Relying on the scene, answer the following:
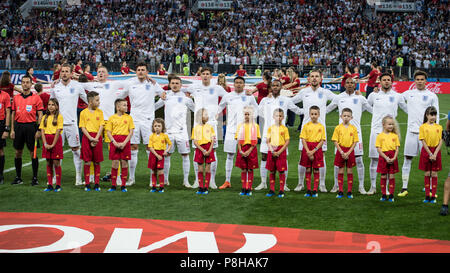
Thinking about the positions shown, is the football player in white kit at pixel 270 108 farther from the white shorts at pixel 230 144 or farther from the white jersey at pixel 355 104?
the white jersey at pixel 355 104

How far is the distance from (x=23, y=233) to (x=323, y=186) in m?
5.19

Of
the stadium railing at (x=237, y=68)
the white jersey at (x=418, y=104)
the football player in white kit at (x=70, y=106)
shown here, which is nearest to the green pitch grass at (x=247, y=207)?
the football player in white kit at (x=70, y=106)

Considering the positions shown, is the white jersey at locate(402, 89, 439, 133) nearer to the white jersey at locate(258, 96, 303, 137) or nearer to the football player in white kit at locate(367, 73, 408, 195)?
the football player in white kit at locate(367, 73, 408, 195)

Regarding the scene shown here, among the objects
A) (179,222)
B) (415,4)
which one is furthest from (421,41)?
(179,222)

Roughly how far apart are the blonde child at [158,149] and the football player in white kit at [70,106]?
1.49 meters

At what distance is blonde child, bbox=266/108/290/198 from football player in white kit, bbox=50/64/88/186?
3611mm

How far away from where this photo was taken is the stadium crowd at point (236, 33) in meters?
37.5

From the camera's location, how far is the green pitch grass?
7.61 metres

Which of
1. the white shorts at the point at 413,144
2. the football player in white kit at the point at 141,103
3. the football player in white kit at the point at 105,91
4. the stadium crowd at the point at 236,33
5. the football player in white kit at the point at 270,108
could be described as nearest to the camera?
the white shorts at the point at 413,144

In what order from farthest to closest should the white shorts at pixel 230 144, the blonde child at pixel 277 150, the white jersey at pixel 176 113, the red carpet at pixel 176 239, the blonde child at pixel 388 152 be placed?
the white jersey at pixel 176 113 < the white shorts at pixel 230 144 < the blonde child at pixel 277 150 < the blonde child at pixel 388 152 < the red carpet at pixel 176 239

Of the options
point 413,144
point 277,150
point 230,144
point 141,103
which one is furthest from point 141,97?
point 413,144

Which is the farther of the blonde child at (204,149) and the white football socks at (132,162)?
the white football socks at (132,162)

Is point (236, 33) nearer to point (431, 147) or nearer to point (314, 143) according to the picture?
point (314, 143)
